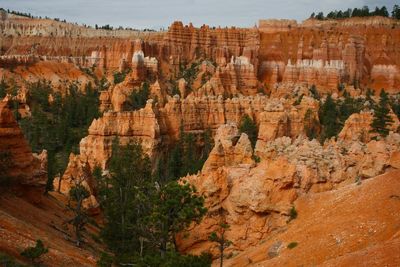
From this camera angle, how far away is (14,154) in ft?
88.5

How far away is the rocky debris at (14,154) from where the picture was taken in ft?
86.6

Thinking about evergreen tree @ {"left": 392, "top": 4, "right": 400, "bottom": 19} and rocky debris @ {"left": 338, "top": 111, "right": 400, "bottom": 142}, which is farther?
evergreen tree @ {"left": 392, "top": 4, "right": 400, "bottom": 19}

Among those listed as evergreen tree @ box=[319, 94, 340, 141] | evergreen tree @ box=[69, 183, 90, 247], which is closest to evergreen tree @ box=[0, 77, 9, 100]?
evergreen tree @ box=[319, 94, 340, 141]

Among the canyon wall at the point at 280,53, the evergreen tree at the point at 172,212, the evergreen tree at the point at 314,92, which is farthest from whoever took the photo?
the canyon wall at the point at 280,53

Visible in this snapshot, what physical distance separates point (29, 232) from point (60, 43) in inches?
4142

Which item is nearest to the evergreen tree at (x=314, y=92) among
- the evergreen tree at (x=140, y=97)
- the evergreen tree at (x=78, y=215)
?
the evergreen tree at (x=140, y=97)

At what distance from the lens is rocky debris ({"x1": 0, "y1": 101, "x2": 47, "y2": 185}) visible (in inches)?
1039

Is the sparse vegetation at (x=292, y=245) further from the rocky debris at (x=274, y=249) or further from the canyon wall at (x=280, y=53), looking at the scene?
the canyon wall at (x=280, y=53)

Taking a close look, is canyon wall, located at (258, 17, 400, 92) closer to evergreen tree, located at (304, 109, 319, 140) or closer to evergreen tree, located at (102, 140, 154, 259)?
evergreen tree, located at (304, 109, 319, 140)

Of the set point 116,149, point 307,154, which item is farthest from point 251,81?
point 307,154

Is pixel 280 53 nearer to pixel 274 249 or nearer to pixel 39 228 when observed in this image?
pixel 39 228

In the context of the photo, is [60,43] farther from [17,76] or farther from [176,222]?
[176,222]

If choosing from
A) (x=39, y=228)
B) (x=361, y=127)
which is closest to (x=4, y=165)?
(x=39, y=228)

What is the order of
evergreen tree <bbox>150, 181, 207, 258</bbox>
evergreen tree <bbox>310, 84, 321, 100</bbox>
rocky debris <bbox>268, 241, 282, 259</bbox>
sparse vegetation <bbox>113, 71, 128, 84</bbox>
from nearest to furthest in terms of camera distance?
rocky debris <bbox>268, 241, 282, 259</bbox> → evergreen tree <bbox>150, 181, 207, 258</bbox> → evergreen tree <bbox>310, 84, 321, 100</bbox> → sparse vegetation <bbox>113, 71, 128, 84</bbox>
